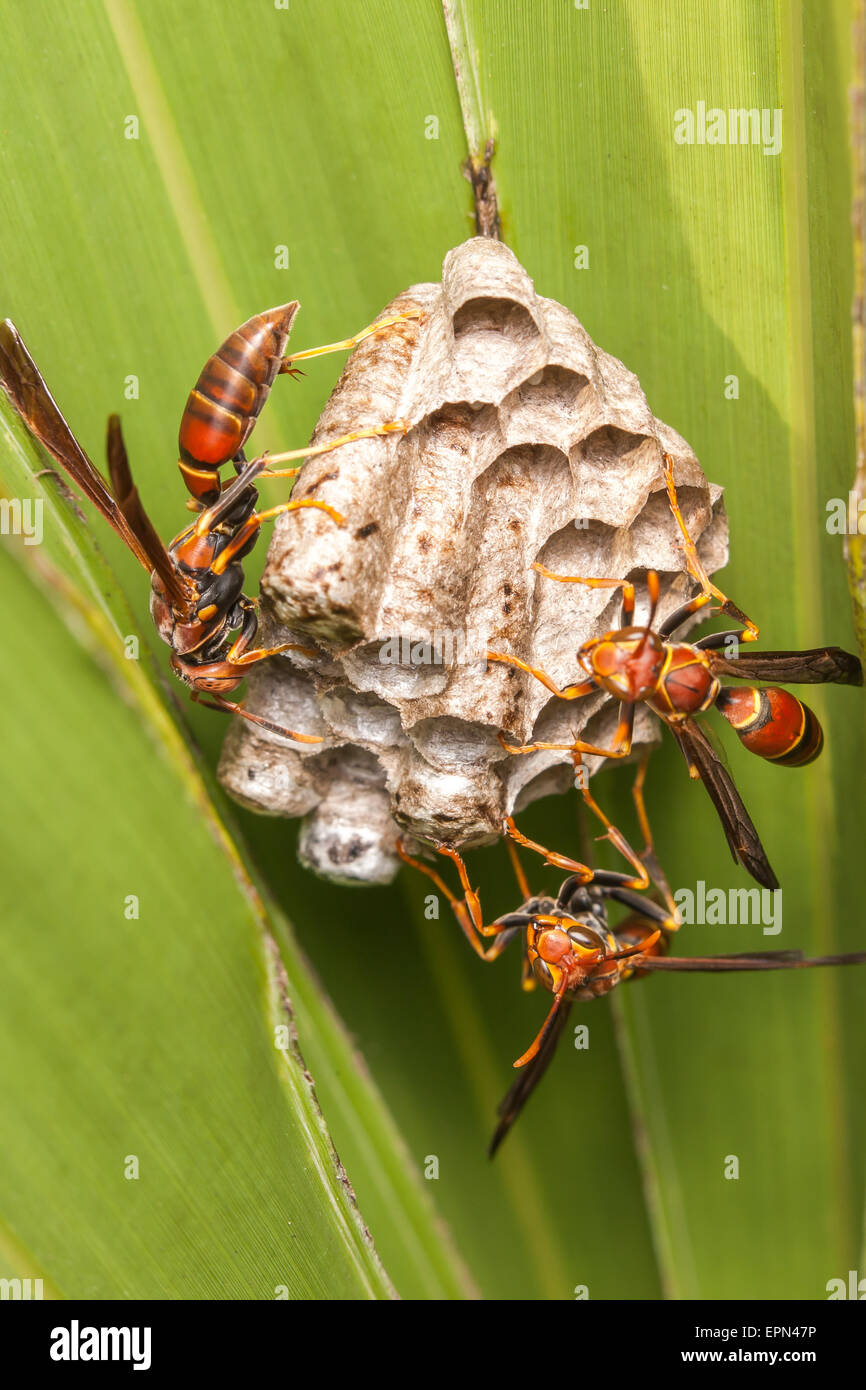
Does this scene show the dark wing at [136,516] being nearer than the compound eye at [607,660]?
Yes

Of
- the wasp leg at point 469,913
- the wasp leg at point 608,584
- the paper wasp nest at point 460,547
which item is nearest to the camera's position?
the paper wasp nest at point 460,547

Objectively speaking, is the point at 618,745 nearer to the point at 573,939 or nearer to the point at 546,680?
the point at 546,680

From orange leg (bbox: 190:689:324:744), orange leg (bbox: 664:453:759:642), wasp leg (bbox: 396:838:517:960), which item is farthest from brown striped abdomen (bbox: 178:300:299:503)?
wasp leg (bbox: 396:838:517:960)

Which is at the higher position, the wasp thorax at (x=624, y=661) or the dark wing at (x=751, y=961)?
the wasp thorax at (x=624, y=661)

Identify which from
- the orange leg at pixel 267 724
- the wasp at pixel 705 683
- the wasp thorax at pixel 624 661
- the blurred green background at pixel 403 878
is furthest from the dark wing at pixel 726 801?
the orange leg at pixel 267 724

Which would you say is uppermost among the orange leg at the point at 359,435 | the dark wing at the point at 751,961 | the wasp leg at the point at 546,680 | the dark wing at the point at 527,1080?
the orange leg at the point at 359,435

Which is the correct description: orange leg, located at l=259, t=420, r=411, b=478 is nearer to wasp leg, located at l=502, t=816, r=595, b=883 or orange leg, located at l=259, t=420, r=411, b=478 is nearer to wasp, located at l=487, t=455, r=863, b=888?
wasp, located at l=487, t=455, r=863, b=888

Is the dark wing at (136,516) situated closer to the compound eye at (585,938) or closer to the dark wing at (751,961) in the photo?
the compound eye at (585,938)

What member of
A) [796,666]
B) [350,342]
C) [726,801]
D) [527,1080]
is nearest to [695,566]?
[796,666]
